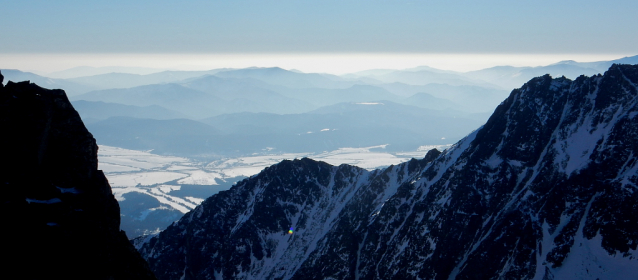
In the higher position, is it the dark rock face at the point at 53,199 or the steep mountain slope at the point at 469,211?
the dark rock face at the point at 53,199

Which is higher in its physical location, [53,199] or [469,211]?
[53,199]

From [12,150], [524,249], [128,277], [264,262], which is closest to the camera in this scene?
[12,150]

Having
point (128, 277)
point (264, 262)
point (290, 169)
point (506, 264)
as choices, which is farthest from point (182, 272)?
point (128, 277)

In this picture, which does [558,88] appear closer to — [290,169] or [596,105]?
[596,105]

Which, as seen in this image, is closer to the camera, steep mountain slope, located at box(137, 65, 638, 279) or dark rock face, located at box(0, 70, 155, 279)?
dark rock face, located at box(0, 70, 155, 279)

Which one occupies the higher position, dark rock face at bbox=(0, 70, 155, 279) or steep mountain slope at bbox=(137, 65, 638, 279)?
dark rock face at bbox=(0, 70, 155, 279)
